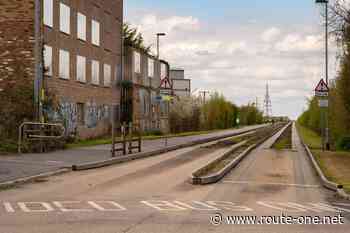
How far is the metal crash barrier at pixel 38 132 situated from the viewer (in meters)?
25.9

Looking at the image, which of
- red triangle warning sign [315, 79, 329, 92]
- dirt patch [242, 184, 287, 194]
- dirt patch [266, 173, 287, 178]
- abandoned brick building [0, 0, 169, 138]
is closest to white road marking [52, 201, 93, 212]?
dirt patch [242, 184, 287, 194]

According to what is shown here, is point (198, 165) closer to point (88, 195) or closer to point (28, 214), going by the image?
point (88, 195)

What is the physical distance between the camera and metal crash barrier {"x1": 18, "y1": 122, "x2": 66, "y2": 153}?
84.9 feet

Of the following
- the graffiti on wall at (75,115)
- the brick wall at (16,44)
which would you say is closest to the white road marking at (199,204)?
the graffiti on wall at (75,115)

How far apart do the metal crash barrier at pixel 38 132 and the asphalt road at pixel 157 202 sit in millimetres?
5659

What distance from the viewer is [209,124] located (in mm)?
90688

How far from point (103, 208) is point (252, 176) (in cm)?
834

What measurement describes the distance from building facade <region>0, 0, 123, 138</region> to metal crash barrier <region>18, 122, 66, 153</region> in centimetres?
131

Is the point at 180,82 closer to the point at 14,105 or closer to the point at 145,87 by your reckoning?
the point at 145,87

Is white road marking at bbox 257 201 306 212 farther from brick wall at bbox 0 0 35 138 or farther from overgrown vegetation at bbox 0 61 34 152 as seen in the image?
brick wall at bbox 0 0 35 138

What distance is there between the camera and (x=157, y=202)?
13203 mm

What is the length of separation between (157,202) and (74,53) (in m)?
26.4

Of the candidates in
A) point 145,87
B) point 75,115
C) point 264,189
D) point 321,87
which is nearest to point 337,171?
point 264,189

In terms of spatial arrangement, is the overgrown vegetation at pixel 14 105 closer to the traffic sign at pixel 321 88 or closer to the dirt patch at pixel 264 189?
the dirt patch at pixel 264 189
